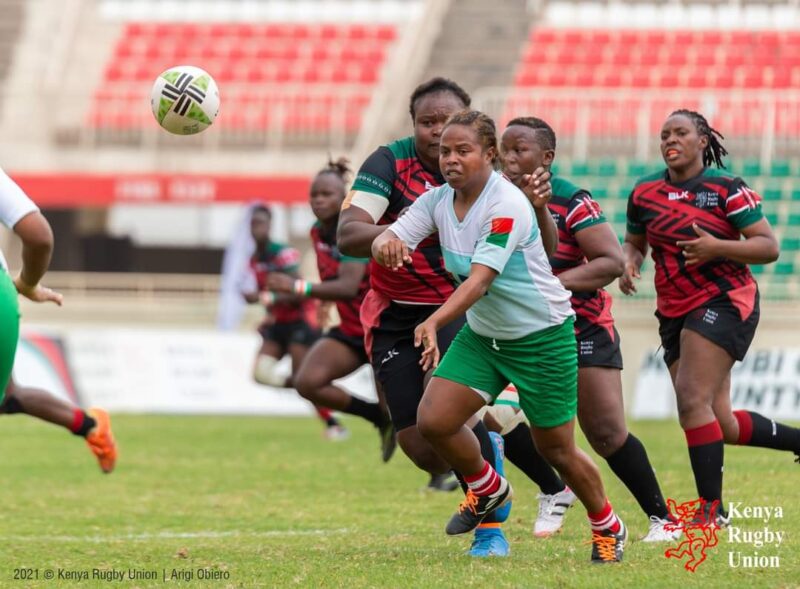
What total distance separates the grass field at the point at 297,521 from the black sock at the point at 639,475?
223 millimetres

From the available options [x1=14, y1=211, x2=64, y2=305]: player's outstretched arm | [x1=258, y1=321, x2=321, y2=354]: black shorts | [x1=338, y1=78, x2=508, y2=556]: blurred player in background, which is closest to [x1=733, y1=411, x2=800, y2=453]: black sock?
[x1=338, y1=78, x2=508, y2=556]: blurred player in background

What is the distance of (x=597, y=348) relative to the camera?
295 inches

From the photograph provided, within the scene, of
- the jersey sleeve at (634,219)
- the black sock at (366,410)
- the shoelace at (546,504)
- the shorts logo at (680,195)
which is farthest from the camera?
the black sock at (366,410)

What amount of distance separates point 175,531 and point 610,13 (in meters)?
22.9

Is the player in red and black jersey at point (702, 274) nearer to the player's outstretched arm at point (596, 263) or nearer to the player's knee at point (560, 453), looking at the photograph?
the player's outstretched arm at point (596, 263)

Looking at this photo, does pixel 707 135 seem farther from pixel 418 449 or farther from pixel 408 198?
pixel 418 449

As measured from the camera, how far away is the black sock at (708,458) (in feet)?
24.9

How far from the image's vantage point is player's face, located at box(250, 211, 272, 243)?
15.3 m

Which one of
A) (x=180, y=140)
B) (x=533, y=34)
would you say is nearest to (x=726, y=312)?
(x=180, y=140)

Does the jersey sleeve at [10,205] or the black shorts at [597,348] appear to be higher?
the jersey sleeve at [10,205]

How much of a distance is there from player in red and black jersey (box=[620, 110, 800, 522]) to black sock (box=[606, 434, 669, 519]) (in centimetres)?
48

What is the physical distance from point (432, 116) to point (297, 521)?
9.79 ft

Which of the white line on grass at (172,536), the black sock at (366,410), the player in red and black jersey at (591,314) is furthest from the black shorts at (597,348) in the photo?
the black sock at (366,410)

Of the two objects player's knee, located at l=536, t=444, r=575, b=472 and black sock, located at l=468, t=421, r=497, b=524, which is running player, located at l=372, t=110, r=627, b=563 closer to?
player's knee, located at l=536, t=444, r=575, b=472
